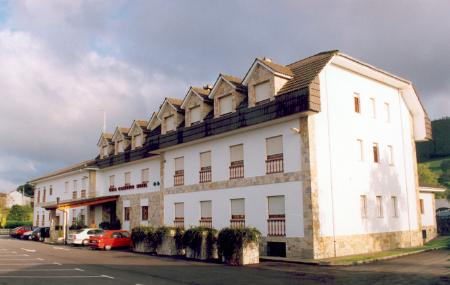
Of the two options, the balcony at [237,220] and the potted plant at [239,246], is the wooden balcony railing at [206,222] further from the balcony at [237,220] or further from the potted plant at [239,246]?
the potted plant at [239,246]

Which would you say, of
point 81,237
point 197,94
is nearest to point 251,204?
point 197,94

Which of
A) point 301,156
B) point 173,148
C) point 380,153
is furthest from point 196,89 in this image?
point 380,153

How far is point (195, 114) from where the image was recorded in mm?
27266

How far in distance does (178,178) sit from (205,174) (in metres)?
3.11

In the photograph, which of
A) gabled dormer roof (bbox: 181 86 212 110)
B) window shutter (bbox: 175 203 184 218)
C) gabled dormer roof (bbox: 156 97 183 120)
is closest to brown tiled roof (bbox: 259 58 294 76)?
gabled dormer roof (bbox: 181 86 212 110)

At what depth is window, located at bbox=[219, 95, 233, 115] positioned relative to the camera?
24.5 metres

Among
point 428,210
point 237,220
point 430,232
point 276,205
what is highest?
point 276,205

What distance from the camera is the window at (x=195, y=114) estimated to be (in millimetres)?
26938

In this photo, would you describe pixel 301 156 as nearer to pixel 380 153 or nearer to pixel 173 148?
pixel 380 153

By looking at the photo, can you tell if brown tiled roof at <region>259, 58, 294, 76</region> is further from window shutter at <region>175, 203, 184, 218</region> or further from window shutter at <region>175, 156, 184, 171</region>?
window shutter at <region>175, 203, 184, 218</region>

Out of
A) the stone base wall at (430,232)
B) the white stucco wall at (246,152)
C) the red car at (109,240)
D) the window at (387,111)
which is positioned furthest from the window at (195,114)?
the stone base wall at (430,232)

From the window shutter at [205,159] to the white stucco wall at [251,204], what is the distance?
1.72m

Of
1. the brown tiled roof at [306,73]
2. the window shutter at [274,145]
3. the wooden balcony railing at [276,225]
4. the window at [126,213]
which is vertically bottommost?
the wooden balcony railing at [276,225]

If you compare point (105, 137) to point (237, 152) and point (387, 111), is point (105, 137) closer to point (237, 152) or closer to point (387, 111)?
point (237, 152)
